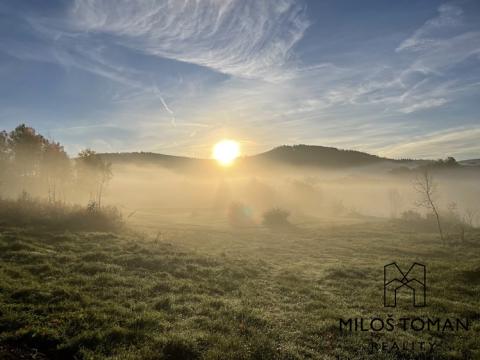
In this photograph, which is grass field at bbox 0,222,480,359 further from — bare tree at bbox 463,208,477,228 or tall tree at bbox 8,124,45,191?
bare tree at bbox 463,208,477,228

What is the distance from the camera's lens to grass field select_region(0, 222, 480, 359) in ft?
32.3

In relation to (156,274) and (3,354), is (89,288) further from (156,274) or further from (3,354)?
(3,354)

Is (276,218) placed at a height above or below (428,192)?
below

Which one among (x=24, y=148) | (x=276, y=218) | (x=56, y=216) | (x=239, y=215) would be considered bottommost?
(x=276, y=218)

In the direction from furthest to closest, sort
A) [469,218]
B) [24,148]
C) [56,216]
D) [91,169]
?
[469,218] → [91,169] → [24,148] → [56,216]

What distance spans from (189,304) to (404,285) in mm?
13761

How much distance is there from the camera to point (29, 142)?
62.8 meters

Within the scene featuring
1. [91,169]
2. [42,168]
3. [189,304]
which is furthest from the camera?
[91,169]

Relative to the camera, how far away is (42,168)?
228 ft

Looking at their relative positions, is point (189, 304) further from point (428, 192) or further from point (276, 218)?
point (428, 192)

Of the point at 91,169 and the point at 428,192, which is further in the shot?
the point at 91,169

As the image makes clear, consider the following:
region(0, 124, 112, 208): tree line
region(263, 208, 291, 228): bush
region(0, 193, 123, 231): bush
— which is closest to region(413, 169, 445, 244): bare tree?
region(263, 208, 291, 228): bush

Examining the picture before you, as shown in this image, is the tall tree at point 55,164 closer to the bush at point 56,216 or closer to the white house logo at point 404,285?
the bush at point 56,216

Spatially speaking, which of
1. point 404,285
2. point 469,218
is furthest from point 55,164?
point 469,218
